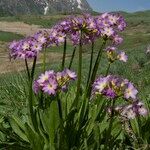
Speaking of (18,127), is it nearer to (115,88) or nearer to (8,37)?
(115,88)

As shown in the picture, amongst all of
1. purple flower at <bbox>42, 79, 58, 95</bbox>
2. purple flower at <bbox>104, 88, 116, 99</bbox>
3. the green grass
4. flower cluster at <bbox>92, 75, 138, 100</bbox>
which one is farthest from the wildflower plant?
the green grass

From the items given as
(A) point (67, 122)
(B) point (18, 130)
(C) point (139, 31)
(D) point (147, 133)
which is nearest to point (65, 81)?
(A) point (67, 122)

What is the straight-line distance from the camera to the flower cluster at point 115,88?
15.3 feet

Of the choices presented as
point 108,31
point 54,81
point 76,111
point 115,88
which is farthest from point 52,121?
point 108,31

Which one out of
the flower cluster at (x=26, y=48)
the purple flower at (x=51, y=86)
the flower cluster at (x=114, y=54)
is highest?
the flower cluster at (x=26, y=48)

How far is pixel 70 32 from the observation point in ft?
20.4

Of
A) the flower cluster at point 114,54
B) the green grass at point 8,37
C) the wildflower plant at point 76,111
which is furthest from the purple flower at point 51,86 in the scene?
the green grass at point 8,37

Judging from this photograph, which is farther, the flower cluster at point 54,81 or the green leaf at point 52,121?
the green leaf at point 52,121

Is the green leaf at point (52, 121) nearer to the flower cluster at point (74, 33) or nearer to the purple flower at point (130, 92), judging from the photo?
the flower cluster at point (74, 33)

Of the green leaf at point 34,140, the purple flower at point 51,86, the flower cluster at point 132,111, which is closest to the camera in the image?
the purple flower at point 51,86

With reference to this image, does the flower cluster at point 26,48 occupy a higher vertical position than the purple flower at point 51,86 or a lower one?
higher

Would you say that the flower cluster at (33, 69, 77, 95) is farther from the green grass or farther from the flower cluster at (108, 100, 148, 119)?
the green grass

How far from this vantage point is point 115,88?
472 cm

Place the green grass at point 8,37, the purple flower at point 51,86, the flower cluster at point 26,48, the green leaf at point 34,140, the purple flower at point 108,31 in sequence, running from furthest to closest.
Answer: the green grass at point 8,37 → the purple flower at point 108,31 → the flower cluster at point 26,48 → the green leaf at point 34,140 → the purple flower at point 51,86
